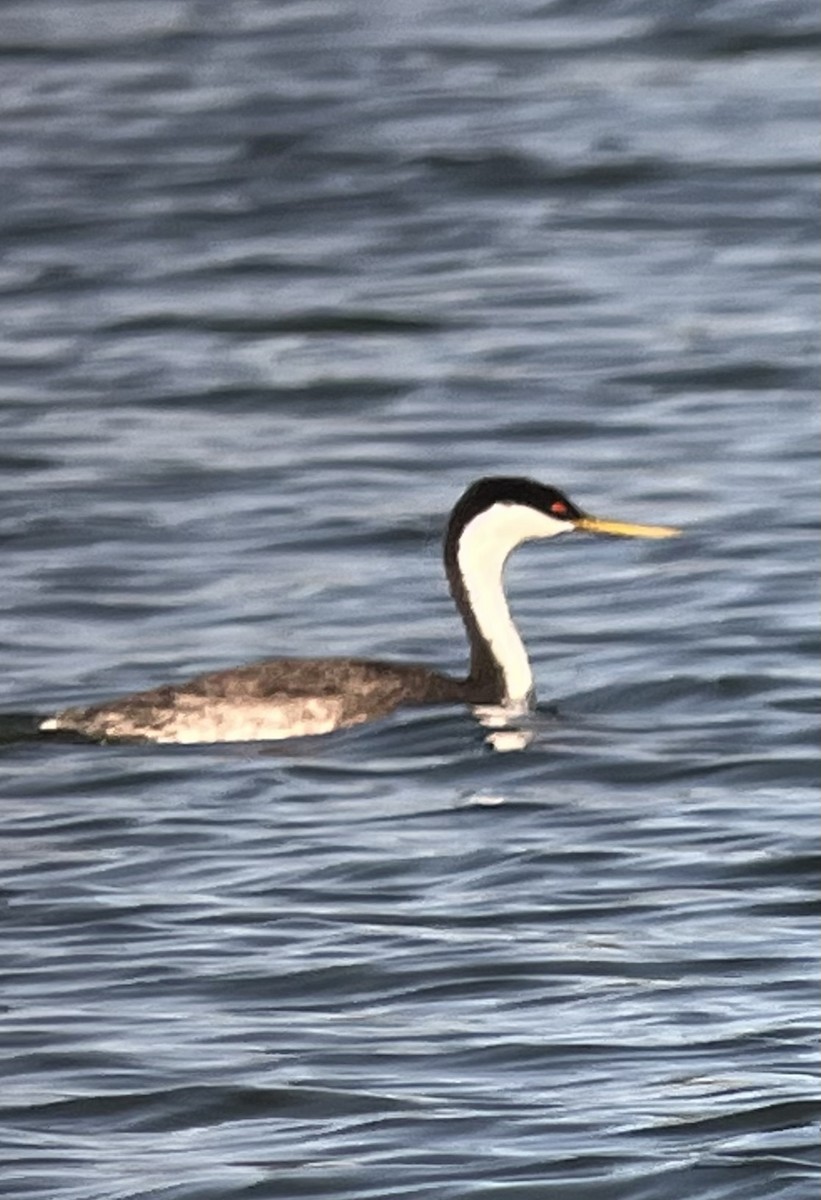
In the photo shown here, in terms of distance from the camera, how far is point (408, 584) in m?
17.1

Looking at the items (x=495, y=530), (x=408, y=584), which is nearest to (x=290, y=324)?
(x=408, y=584)

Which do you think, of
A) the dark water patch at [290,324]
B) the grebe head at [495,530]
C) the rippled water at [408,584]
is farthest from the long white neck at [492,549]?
the dark water patch at [290,324]

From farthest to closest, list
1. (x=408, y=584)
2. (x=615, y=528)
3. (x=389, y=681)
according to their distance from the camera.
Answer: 1. (x=408, y=584)
2. (x=615, y=528)
3. (x=389, y=681)

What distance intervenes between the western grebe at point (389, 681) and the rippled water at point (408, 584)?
0.38 ft

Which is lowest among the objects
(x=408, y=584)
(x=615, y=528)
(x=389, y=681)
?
(x=408, y=584)

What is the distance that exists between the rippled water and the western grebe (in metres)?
0.12

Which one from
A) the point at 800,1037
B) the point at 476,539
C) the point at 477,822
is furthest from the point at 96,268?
the point at 800,1037

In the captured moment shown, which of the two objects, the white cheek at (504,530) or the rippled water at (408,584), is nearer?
the rippled water at (408,584)

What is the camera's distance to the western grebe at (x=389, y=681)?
14.5 meters

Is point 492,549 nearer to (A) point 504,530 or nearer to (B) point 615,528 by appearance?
(A) point 504,530

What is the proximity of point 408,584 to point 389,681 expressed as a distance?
221cm

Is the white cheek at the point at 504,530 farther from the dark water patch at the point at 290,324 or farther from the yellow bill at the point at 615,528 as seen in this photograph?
the dark water patch at the point at 290,324

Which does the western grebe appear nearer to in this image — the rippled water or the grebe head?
the grebe head

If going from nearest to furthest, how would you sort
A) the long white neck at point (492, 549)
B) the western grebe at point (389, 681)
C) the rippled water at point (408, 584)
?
the rippled water at point (408, 584)
the western grebe at point (389, 681)
the long white neck at point (492, 549)
